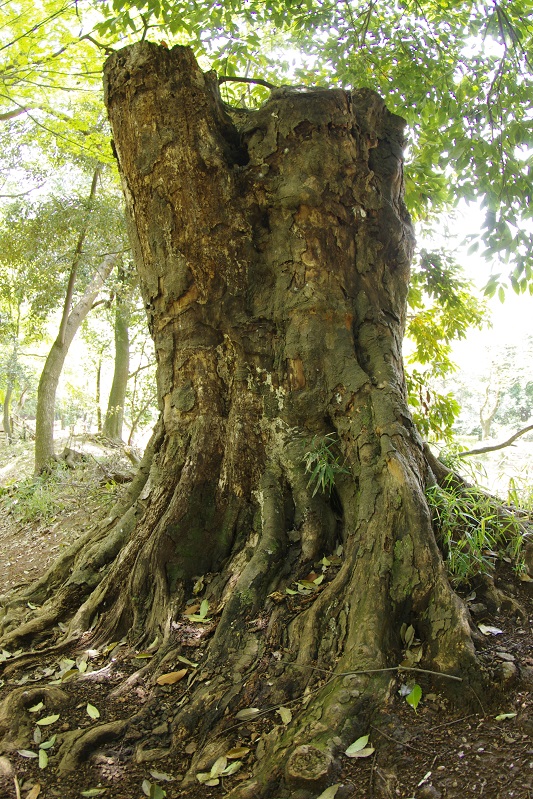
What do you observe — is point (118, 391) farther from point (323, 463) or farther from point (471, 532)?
point (471, 532)

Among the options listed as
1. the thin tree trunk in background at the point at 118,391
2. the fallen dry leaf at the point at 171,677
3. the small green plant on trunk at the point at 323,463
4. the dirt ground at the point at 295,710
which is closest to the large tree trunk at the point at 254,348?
the small green plant on trunk at the point at 323,463

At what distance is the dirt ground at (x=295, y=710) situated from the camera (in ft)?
6.31

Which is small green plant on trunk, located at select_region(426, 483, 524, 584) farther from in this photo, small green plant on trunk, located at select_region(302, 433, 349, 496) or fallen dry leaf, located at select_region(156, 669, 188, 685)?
fallen dry leaf, located at select_region(156, 669, 188, 685)

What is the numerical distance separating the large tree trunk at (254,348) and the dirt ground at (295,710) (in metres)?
0.26

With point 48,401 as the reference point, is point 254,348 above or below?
below

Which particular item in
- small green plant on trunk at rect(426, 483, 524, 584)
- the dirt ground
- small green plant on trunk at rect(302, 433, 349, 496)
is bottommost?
the dirt ground

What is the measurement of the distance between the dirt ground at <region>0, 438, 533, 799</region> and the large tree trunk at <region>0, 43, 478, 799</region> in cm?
26

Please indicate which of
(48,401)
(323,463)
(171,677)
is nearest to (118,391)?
(48,401)

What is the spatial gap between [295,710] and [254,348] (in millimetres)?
1927

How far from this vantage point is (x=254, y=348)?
11.3ft

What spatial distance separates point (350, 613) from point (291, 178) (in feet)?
8.14

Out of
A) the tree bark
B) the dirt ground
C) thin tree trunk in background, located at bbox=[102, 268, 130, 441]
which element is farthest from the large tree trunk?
thin tree trunk in background, located at bbox=[102, 268, 130, 441]

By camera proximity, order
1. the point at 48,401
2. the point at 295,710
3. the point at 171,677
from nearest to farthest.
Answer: the point at 295,710 < the point at 171,677 < the point at 48,401

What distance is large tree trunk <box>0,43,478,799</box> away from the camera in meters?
3.05
